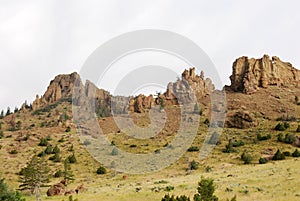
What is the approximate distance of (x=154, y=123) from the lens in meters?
89.6

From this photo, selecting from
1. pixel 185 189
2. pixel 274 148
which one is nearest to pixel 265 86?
pixel 274 148

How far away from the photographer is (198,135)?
238ft

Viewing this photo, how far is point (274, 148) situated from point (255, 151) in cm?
365

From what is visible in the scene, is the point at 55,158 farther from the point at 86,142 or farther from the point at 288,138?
the point at 288,138

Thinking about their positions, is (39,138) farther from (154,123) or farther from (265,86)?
(265,86)

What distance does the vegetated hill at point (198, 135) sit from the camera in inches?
1358

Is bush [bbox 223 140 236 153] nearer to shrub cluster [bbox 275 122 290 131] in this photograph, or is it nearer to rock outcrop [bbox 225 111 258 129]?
shrub cluster [bbox 275 122 290 131]

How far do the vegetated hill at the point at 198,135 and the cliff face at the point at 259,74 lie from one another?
276 millimetres

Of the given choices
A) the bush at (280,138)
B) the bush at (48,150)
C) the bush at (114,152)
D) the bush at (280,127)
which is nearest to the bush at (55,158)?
the bush at (48,150)

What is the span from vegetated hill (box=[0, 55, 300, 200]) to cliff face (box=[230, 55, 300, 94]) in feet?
0.91

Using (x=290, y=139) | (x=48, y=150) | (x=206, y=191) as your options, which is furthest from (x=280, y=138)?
(x=206, y=191)

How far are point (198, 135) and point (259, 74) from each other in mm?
38001

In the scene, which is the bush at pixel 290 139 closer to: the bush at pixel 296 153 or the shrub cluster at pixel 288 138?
the shrub cluster at pixel 288 138

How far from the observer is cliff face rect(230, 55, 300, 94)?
322ft
